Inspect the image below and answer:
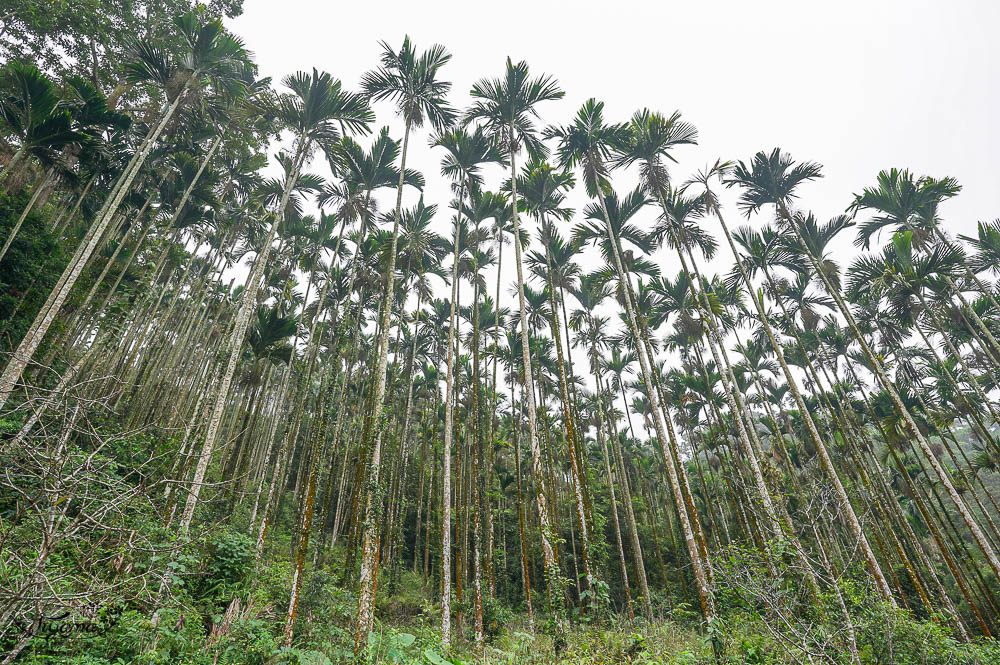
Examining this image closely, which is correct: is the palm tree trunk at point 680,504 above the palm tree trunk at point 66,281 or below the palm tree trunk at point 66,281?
below

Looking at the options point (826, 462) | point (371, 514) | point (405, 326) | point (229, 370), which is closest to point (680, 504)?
point (826, 462)

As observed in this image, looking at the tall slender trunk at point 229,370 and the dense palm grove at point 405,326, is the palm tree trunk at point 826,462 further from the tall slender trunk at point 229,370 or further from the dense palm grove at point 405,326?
the tall slender trunk at point 229,370

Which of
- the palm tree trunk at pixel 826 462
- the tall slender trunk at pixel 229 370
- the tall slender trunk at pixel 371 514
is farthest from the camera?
the palm tree trunk at pixel 826 462

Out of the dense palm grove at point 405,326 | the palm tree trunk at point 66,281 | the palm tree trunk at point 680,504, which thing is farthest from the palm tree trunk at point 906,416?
the palm tree trunk at point 66,281

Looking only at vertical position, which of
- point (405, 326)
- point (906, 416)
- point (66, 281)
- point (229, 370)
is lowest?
point (906, 416)

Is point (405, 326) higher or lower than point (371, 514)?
higher

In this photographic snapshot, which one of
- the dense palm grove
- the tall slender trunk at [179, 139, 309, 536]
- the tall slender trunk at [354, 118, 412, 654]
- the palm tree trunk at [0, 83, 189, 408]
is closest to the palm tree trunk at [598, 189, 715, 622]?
the dense palm grove

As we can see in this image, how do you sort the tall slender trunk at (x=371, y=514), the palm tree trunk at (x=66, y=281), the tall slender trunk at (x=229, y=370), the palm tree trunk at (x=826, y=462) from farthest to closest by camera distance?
the palm tree trunk at (x=826, y=462) < the tall slender trunk at (x=229, y=370) < the palm tree trunk at (x=66, y=281) < the tall slender trunk at (x=371, y=514)

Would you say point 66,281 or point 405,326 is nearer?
point 66,281

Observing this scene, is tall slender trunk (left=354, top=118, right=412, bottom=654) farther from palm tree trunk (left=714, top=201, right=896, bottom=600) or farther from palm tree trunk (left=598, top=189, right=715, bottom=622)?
palm tree trunk (left=714, top=201, right=896, bottom=600)

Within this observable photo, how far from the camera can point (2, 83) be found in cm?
1016

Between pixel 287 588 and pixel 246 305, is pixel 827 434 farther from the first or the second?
pixel 246 305

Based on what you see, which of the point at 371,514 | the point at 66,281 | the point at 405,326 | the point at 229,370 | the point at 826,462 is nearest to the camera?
the point at 371,514

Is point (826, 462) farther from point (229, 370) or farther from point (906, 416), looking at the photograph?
point (229, 370)
